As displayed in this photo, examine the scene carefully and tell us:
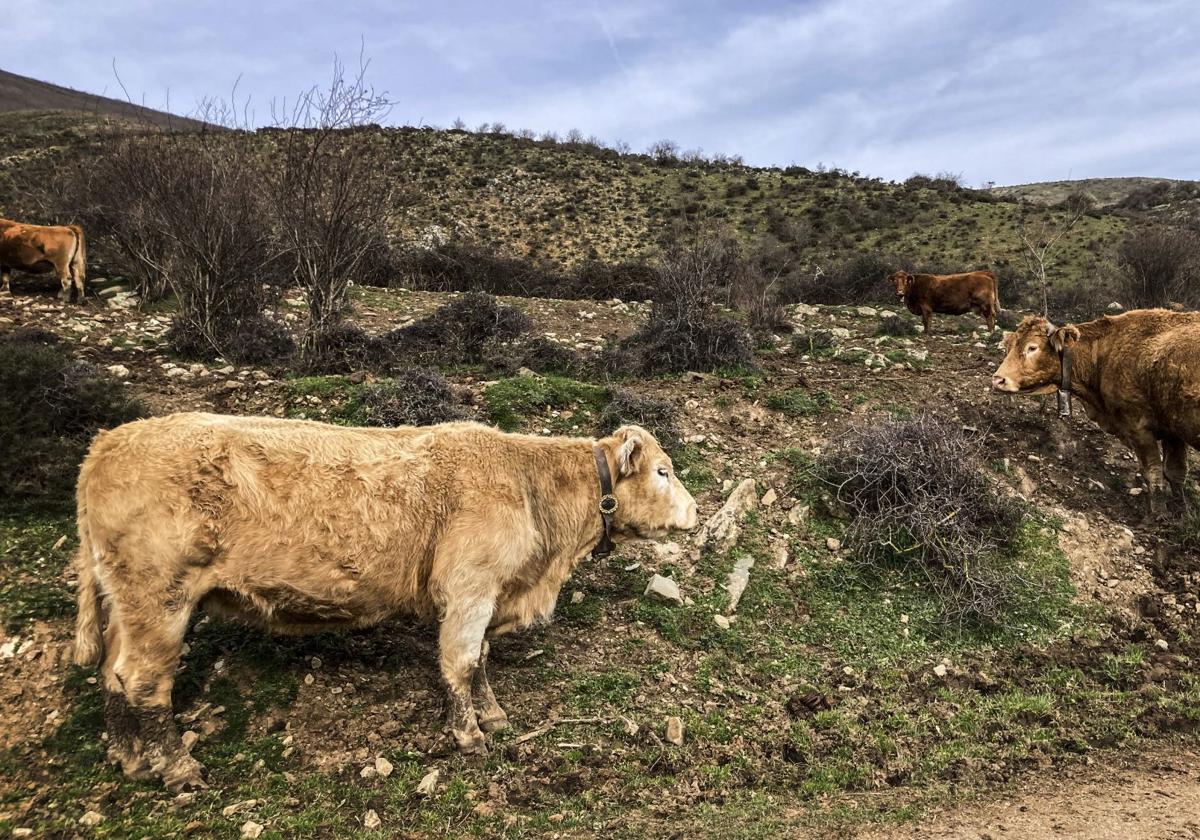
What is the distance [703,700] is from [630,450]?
1875 mm

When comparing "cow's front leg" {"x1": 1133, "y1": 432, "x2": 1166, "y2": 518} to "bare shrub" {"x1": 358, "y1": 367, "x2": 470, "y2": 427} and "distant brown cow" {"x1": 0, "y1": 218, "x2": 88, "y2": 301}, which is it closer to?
"bare shrub" {"x1": 358, "y1": 367, "x2": 470, "y2": 427}

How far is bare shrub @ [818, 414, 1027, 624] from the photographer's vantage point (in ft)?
19.7

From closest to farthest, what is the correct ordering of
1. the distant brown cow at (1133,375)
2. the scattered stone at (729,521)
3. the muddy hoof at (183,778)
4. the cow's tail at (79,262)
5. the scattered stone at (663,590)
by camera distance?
the muddy hoof at (183,778) < the scattered stone at (663,590) < the scattered stone at (729,521) < the distant brown cow at (1133,375) < the cow's tail at (79,262)

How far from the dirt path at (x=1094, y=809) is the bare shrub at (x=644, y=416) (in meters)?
4.47

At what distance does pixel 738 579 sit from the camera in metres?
6.10

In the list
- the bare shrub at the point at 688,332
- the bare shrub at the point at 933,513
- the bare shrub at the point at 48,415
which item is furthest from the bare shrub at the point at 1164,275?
the bare shrub at the point at 48,415

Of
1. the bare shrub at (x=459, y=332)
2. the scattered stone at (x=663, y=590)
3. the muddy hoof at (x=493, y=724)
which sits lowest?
the muddy hoof at (x=493, y=724)

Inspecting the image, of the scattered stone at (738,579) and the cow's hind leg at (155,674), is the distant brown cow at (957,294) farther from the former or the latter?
the cow's hind leg at (155,674)

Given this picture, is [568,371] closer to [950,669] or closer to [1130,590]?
[950,669]

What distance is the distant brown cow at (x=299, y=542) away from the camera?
12.0ft

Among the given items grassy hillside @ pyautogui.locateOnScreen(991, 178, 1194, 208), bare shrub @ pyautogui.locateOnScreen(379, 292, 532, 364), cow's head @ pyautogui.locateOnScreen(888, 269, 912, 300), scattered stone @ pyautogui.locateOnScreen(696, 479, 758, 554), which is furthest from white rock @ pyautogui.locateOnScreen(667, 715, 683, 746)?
grassy hillside @ pyautogui.locateOnScreen(991, 178, 1194, 208)

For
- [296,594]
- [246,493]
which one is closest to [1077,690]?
[296,594]

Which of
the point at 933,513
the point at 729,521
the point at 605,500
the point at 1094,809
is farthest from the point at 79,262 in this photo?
the point at 1094,809

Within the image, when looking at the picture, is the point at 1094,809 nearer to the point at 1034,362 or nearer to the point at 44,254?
the point at 1034,362
